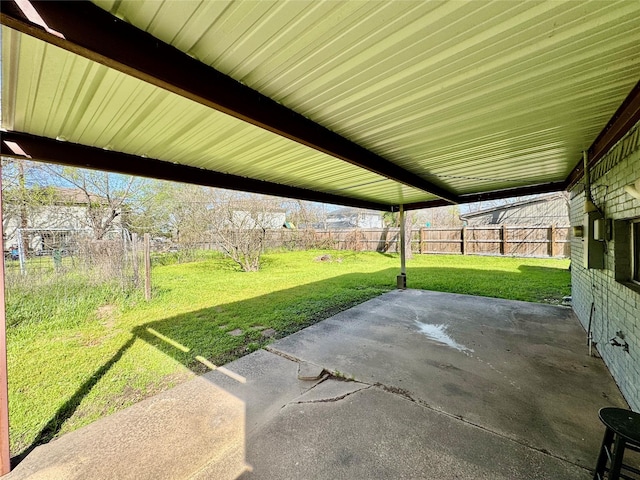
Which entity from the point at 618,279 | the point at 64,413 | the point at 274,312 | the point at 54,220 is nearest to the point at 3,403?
the point at 64,413

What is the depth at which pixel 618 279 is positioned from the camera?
263 centimetres

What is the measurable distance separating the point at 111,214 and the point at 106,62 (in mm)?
11088

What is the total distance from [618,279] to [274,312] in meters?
4.73

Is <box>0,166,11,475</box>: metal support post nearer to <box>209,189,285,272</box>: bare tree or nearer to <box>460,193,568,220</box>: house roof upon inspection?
<box>209,189,285,272</box>: bare tree

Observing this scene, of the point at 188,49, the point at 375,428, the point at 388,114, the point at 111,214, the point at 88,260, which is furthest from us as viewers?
the point at 111,214

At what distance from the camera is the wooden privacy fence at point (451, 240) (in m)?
11.8

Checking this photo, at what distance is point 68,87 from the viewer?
1792 mm

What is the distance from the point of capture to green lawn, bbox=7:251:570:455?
266 cm

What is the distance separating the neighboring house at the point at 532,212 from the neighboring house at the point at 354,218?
924cm

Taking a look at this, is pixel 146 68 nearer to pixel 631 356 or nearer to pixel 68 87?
pixel 68 87

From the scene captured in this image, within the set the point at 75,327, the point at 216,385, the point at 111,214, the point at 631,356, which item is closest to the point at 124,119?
the point at 216,385

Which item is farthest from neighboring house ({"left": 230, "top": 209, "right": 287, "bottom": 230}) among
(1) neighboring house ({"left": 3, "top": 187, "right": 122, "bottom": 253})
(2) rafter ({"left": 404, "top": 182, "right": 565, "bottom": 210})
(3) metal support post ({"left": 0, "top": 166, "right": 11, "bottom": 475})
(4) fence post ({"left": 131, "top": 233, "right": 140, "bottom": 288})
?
(3) metal support post ({"left": 0, "top": 166, "right": 11, "bottom": 475})

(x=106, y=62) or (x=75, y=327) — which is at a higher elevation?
(x=106, y=62)

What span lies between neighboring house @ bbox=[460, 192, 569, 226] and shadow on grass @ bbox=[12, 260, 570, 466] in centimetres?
901
